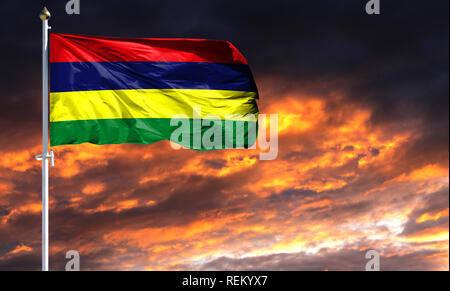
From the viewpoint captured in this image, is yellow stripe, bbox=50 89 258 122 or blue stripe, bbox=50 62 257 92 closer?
yellow stripe, bbox=50 89 258 122

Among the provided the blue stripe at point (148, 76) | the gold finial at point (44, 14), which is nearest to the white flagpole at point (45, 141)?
the gold finial at point (44, 14)

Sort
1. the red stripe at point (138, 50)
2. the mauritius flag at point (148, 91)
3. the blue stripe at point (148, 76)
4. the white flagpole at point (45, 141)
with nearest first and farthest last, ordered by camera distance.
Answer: the white flagpole at point (45, 141) → the mauritius flag at point (148, 91) → the blue stripe at point (148, 76) → the red stripe at point (138, 50)

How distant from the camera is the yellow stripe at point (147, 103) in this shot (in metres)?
14.2

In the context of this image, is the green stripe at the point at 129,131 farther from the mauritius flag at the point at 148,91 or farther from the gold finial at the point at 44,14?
the gold finial at the point at 44,14

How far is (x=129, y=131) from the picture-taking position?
1468 cm

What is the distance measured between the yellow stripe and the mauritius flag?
3 centimetres

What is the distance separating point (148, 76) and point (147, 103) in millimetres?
879

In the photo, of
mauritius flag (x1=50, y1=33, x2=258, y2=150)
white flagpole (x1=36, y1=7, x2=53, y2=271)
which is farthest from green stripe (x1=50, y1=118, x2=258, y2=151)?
white flagpole (x1=36, y1=7, x2=53, y2=271)

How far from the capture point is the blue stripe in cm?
1445

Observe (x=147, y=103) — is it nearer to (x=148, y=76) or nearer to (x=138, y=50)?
(x=148, y=76)

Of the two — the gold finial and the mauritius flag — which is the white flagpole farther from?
the mauritius flag

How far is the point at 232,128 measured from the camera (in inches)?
612
